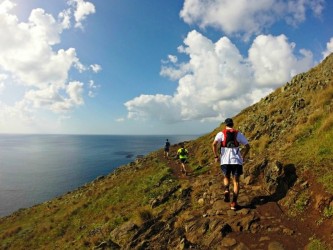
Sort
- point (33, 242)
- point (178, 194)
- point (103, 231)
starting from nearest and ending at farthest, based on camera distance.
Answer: point (178, 194) < point (103, 231) < point (33, 242)

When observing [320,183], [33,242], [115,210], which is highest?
[320,183]

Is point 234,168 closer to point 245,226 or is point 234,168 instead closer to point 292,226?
point 245,226

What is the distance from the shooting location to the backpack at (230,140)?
1084 centimetres

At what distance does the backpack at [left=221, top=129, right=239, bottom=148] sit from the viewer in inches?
427

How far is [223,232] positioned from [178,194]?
6972 mm

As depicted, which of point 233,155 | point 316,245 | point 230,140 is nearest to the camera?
point 316,245

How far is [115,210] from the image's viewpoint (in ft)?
76.5

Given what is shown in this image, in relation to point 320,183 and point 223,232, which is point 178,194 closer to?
point 223,232

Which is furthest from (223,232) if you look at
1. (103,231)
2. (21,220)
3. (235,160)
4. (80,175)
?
(80,175)

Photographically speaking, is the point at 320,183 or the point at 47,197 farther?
the point at 47,197

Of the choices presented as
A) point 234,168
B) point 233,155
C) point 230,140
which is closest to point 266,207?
point 234,168

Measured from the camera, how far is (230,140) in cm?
1091

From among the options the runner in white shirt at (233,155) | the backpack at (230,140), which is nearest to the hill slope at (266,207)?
the runner in white shirt at (233,155)

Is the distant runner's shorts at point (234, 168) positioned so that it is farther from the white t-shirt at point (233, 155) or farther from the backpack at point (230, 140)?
the backpack at point (230, 140)
